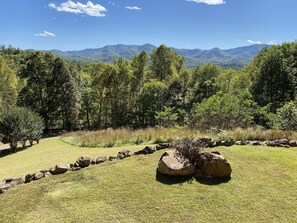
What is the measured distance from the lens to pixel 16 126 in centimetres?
1589

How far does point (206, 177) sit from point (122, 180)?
2.00 metres

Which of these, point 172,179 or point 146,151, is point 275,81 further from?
point 172,179

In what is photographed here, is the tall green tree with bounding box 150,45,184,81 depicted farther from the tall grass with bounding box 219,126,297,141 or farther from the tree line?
the tall grass with bounding box 219,126,297,141

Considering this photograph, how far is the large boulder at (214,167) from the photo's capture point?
20.2ft

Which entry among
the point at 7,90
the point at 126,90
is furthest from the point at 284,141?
the point at 7,90

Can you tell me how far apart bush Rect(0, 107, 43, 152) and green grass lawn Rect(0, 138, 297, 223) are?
10.9 metres

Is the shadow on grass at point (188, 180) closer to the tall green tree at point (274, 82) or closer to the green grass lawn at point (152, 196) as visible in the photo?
the green grass lawn at point (152, 196)

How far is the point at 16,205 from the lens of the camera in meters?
5.39

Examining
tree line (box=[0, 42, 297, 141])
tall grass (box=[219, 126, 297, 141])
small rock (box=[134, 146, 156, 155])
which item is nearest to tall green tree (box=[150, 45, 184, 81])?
tree line (box=[0, 42, 297, 141])

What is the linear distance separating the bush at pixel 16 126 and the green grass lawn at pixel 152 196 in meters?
10.9

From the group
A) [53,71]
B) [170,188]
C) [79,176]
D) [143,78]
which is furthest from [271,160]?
[143,78]

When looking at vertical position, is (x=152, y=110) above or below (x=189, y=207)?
below

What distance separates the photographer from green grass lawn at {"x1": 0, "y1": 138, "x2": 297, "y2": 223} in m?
4.78

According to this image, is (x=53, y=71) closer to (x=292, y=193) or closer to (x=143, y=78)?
(x=143, y=78)
